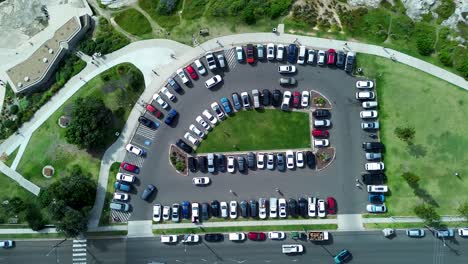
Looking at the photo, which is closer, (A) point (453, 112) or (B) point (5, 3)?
(A) point (453, 112)

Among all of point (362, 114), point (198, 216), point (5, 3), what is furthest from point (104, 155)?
point (362, 114)

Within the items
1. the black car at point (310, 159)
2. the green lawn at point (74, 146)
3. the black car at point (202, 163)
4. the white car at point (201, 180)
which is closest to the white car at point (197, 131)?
the black car at point (202, 163)

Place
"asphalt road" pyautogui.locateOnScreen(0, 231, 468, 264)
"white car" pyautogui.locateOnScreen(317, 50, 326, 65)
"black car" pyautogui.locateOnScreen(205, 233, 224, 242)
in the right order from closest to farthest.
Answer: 1. "asphalt road" pyautogui.locateOnScreen(0, 231, 468, 264)
2. "black car" pyautogui.locateOnScreen(205, 233, 224, 242)
3. "white car" pyautogui.locateOnScreen(317, 50, 326, 65)

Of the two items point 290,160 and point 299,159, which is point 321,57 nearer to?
point 299,159

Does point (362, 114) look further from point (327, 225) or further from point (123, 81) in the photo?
point (123, 81)

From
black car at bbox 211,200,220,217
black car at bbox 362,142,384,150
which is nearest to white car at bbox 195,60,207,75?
black car at bbox 211,200,220,217

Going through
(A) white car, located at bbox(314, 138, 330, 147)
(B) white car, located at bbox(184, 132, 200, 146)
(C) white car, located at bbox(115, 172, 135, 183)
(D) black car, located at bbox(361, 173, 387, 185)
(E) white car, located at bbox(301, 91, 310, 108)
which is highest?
(E) white car, located at bbox(301, 91, 310, 108)

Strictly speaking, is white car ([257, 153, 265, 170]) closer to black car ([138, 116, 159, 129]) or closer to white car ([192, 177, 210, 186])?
white car ([192, 177, 210, 186])
